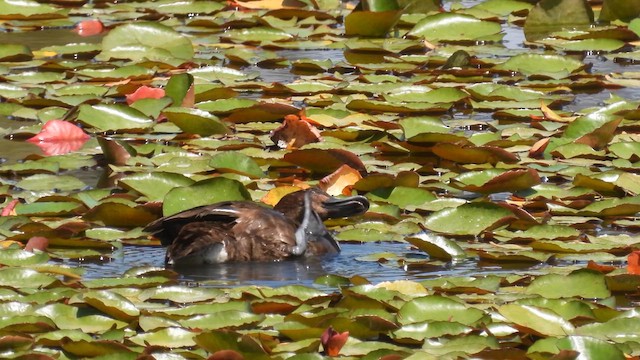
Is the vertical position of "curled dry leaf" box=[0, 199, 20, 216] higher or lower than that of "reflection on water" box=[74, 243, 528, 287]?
higher

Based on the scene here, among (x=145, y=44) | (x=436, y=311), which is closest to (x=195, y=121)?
(x=145, y=44)

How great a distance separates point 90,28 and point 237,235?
5.62m

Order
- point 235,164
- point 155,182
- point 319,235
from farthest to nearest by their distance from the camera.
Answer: point 235,164, point 155,182, point 319,235

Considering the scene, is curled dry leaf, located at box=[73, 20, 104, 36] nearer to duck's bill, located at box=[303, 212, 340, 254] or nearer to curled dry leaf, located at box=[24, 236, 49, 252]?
duck's bill, located at box=[303, 212, 340, 254]

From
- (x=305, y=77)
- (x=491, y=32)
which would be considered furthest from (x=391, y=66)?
(x=491, y=32)

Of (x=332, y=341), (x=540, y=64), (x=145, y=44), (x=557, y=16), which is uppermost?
(x=332, y=341)

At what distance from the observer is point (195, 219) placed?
6109mm

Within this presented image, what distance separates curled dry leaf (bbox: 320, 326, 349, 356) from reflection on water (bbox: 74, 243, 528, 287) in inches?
40.5

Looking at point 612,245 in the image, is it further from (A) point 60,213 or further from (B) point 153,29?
(B) point 153,29

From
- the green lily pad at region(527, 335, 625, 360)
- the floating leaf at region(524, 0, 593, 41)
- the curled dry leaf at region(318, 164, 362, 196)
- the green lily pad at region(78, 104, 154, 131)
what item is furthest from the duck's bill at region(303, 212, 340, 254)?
the floating leaf at region(524, 0, 593, 41)

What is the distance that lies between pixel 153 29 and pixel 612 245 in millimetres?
5129

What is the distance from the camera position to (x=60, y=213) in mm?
6566

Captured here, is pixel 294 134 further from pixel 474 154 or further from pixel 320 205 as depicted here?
pixel 320 205

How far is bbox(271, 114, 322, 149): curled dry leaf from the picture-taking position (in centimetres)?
782
